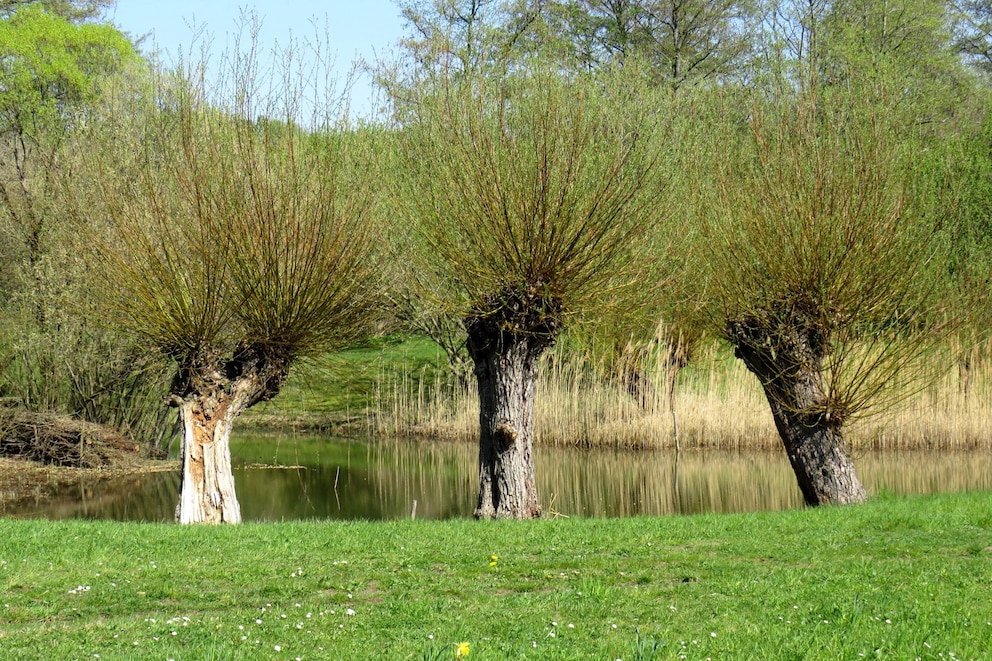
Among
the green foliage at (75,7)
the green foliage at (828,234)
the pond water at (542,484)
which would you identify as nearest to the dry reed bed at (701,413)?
the pond water at (542,484)

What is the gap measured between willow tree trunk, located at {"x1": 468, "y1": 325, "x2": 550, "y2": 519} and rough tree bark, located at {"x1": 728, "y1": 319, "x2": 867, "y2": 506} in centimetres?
305

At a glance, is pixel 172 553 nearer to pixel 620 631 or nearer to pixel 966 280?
pixel 620 631

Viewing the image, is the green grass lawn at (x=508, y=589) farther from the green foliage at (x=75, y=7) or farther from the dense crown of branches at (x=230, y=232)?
the green foliage at (x=75, y=7)

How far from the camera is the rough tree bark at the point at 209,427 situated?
45.1 feet

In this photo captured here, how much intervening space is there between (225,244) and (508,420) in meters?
4.30

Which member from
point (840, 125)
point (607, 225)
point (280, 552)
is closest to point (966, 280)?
point (840, 125)

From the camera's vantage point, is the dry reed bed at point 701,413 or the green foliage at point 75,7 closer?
the dry reed bed at point 701,413

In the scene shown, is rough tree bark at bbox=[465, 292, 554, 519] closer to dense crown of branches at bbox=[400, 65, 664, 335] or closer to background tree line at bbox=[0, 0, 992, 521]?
background tree line at bbox=[0, 0, 992, 521]

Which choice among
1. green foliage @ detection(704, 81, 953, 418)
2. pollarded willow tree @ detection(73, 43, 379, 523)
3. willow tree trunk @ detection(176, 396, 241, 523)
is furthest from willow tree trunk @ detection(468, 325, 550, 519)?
willow tree trunk @ detection(176, 396, 241, 523)

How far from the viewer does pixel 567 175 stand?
12602 millimetres

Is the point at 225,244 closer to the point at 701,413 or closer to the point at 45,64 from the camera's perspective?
the point at 701,413

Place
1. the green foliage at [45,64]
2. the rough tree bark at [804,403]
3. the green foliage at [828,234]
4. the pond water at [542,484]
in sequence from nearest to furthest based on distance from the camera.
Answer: the green foliage at [828,234] → the rough tree bark at [804,403] → the pond water at [542,484] → the green foliage at [45,64]

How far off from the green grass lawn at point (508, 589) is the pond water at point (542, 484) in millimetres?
5597

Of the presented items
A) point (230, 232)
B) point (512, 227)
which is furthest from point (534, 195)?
point (230, 232)
